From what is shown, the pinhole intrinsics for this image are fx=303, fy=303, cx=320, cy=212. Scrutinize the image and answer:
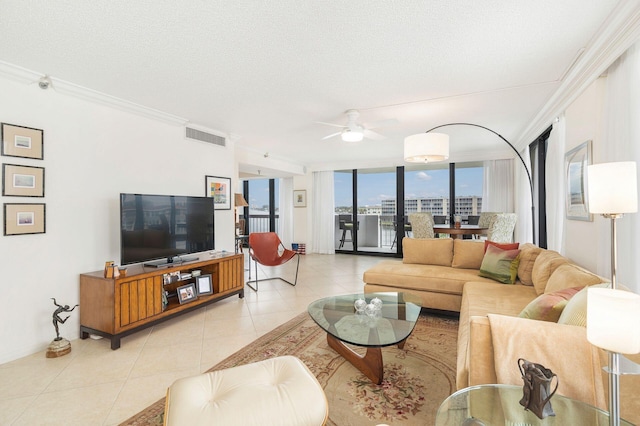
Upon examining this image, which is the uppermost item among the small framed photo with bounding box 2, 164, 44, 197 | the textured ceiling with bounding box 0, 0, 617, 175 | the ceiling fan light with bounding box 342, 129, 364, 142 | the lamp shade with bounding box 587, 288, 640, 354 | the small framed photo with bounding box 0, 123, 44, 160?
the textured ceiling with bounding box 0, 0, 617, 175

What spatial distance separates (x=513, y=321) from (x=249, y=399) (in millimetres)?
1264

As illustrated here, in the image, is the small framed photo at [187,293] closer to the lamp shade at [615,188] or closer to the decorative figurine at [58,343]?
the decorative figurine at [58,343]

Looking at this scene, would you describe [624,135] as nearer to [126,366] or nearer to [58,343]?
[126,366]

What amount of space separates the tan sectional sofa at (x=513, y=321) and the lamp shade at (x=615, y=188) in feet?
1.77

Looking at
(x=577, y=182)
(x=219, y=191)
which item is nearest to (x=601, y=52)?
(x=577, y=182)

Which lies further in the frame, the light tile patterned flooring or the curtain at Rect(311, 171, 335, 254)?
Result: the curtain at Rect(311, 171, 335, 254)

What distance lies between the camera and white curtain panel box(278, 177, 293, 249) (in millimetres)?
8672

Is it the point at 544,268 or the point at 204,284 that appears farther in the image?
the point at 204,284

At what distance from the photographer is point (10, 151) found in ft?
8.33

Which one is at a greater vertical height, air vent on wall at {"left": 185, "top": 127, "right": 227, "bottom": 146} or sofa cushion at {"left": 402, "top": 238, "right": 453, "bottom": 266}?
air vent on wall at {"left": 185, "top": 127, "right": 227, "bottom": 146}

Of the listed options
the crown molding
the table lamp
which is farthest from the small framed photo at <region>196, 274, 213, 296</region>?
the crown molding

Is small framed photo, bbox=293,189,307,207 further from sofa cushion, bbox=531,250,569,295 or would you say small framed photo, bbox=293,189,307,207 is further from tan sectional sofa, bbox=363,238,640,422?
sofa cushion, bbox=531,250,569,295

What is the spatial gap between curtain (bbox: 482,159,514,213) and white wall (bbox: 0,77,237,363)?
6.29 m

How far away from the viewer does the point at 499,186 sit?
6441mm
